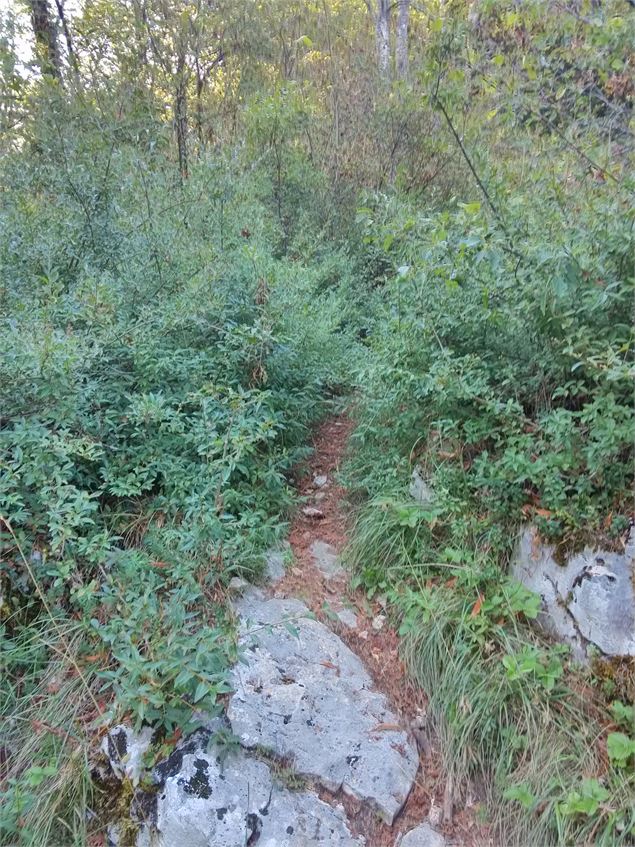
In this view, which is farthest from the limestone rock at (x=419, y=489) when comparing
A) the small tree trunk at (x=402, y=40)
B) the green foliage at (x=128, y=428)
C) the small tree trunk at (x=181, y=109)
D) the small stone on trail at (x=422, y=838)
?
the small tree trunk at (x=402, y=40)

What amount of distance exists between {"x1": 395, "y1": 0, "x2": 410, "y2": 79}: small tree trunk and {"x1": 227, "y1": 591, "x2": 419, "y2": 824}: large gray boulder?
7103mm

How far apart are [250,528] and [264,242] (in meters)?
3.10

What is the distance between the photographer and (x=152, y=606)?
8.43 ft

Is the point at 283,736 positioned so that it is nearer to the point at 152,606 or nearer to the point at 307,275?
the point at 152,606

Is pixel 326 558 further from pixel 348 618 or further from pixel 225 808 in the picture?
pixel 225 808

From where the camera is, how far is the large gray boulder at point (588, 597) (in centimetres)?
241

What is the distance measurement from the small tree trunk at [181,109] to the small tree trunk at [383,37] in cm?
260

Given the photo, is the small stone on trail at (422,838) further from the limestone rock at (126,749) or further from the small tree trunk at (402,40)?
the small tree trunk at (402,40)

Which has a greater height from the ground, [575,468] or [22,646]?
[575,468]

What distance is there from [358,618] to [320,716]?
0.70 metres

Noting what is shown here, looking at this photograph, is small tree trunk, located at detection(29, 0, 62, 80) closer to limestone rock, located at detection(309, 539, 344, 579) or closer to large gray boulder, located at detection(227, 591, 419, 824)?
limestone rock, located at detection(309, 539, 344, 579)

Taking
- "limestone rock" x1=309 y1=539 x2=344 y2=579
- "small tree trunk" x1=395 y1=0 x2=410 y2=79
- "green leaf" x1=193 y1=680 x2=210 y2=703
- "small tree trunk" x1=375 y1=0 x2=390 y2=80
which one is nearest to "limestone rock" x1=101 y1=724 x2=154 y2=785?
"green leaf" x1=193 y1=680 x2=210 y2=703

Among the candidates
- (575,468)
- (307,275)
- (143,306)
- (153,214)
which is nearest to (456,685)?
(575,468)

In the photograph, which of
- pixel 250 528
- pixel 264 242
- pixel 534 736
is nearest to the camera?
pixel 534 736
